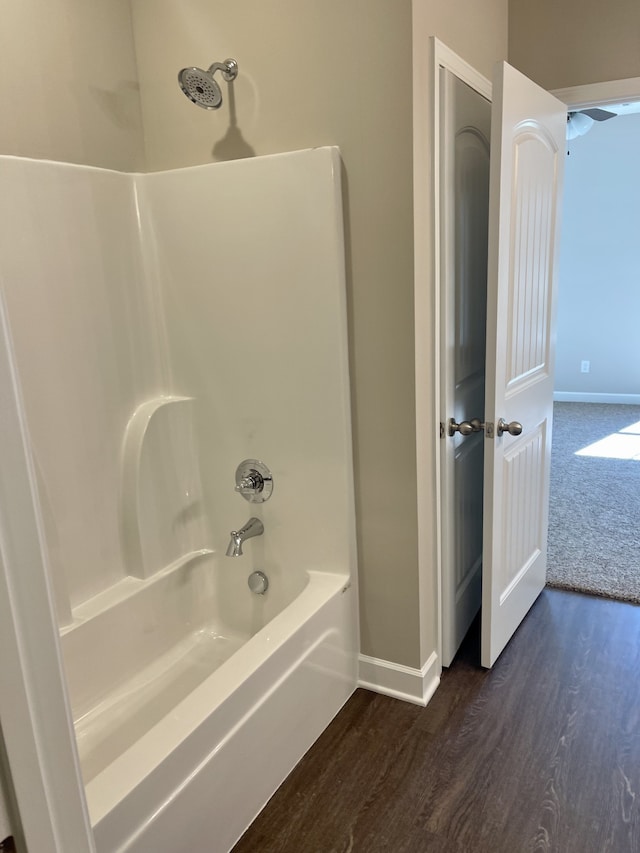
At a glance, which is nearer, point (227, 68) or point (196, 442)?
point (227, 68)

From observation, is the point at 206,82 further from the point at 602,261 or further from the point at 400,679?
the point at 602,261

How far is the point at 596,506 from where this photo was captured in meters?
3.62

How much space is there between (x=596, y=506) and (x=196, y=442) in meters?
Result: 2.51

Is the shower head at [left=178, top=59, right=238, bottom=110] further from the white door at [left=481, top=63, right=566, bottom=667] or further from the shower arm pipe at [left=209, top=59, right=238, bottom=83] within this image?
the white door at [left=481, top=63, right=566, bottom=667]

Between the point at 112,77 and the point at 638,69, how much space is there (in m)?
1.91

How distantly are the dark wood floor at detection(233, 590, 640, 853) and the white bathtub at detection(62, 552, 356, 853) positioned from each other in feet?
0.34

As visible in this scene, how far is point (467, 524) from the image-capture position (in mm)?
2404

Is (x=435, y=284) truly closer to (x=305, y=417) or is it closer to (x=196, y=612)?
(x=305, y=417)

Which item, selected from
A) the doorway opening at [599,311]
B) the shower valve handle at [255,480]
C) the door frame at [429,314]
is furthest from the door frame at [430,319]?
the doorway opening at [599,311]

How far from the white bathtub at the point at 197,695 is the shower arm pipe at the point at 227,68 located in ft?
5.28

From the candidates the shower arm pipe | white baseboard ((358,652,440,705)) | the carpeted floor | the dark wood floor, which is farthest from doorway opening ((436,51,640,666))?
the shower arm pipe

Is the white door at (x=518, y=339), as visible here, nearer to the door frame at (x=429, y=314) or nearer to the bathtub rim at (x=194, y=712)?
the door frame at (x=429, y=314)

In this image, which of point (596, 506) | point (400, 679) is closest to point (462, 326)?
point (400, 679)

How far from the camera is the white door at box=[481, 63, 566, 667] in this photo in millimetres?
1905
